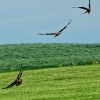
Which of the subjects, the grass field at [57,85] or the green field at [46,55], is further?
the green field at [46,55]

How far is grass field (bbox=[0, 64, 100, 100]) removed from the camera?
11812 mm

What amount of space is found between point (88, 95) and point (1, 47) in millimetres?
16279

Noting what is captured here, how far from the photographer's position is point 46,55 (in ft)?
78.0

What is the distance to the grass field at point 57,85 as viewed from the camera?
1181cm

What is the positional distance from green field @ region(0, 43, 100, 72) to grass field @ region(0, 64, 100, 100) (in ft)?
10.5

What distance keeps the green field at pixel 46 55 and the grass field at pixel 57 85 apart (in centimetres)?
320

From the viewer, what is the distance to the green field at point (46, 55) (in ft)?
67.5

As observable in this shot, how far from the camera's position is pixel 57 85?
13961mm

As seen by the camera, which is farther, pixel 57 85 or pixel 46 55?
pixel 46 55

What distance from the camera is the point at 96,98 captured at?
1117 centimetres

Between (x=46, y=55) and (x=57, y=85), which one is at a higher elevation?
(x=46, y=55)

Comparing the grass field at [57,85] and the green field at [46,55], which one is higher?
the green field at [46,55]

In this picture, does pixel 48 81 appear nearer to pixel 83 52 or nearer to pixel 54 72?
pixel 54 72

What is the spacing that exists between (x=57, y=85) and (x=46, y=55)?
9.89 m
